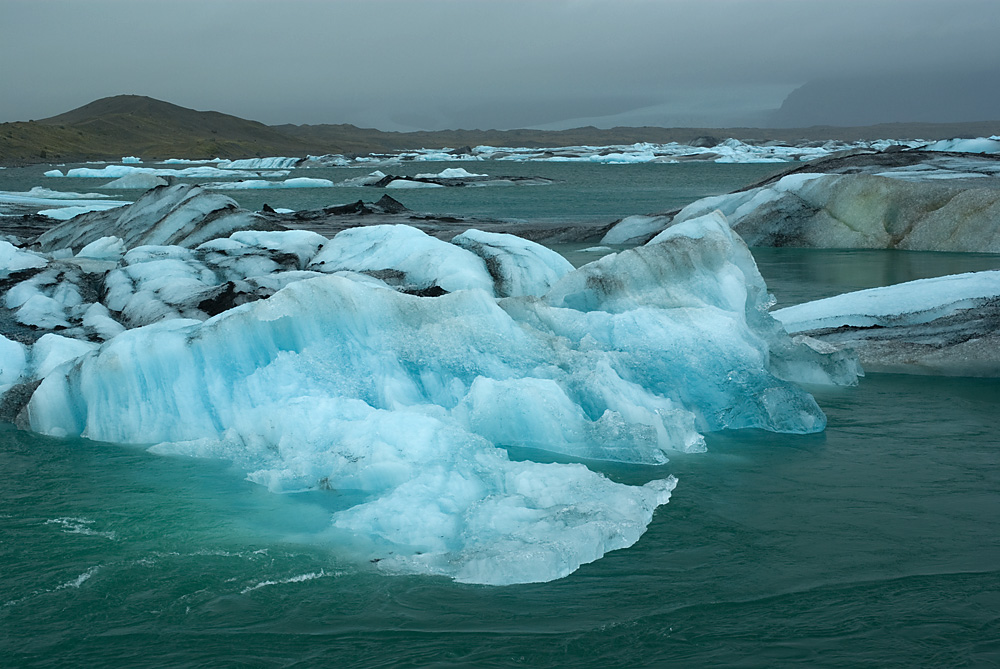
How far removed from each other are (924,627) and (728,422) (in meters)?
2.78

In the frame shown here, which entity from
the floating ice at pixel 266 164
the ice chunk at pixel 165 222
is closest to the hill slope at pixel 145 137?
the floating ice at pixel 266 164

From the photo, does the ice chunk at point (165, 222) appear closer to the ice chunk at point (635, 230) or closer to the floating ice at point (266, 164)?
the ice chunk at point (635, 230)

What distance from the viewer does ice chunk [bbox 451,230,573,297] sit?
970 centimetres

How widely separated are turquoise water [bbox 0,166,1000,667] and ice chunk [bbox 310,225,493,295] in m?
4.30

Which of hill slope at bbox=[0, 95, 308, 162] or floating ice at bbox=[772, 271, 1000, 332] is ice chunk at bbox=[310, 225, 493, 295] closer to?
floating ice at bbox=[772, 271, 1000, 332]

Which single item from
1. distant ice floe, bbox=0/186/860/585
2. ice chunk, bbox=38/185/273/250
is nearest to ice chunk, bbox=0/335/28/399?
distant ice floe, bbox=0/186/860/585

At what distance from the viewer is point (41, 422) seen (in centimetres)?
627

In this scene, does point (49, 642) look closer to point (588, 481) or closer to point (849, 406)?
point (588, 481)

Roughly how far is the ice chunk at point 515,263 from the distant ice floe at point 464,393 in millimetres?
2051

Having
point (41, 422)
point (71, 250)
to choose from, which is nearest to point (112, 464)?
point (41, 422)

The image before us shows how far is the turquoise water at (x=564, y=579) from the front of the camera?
344 cm

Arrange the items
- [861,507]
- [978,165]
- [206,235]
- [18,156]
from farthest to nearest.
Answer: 1. [18,156]
2. [978,165]
3. [206,235]
4. [861,507]

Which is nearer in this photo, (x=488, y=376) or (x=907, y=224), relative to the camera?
(x=488, y=376)

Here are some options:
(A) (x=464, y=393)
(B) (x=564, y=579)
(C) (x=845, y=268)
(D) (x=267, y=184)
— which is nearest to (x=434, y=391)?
(A) (x=464, y=393)
